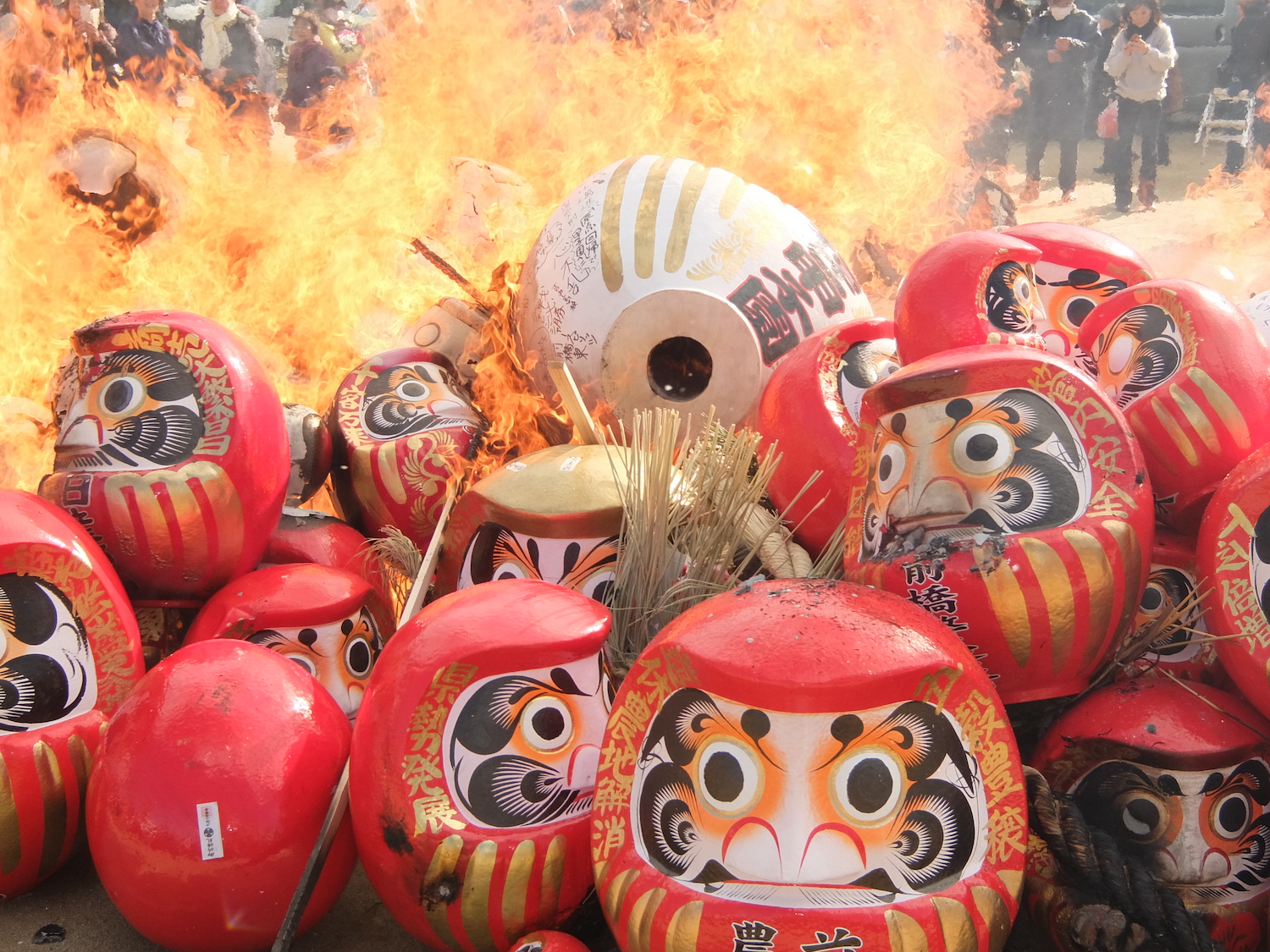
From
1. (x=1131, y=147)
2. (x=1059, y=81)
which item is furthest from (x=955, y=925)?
(x=1131, y=147)

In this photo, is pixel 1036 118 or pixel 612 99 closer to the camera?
pixel 612 99

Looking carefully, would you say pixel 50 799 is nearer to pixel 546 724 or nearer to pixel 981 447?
pixel 546 724

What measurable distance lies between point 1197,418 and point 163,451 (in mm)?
3086

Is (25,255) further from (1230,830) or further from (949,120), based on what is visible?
(949,120)

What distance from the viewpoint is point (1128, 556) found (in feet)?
8.50

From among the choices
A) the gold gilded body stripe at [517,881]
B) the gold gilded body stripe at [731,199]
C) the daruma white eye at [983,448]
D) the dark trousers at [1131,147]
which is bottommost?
the gold gilded body stripe at [517,881]

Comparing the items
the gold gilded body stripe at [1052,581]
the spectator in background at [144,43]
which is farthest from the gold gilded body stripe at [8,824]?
the spectator in background at [144,43]

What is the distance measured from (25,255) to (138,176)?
1502 millimetres

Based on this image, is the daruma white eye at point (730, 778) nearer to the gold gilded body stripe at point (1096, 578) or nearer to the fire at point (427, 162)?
the gold gilded body stripe at point (1096, 578)

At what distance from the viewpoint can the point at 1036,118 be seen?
39.4ft

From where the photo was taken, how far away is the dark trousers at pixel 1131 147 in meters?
11.6

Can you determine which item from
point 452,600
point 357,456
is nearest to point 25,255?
point 357,456

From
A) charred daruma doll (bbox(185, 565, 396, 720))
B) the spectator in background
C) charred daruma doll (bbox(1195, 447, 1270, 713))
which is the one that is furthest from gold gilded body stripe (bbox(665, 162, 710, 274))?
the spectator in background

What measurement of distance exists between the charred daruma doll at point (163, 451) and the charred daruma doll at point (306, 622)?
19 cm
